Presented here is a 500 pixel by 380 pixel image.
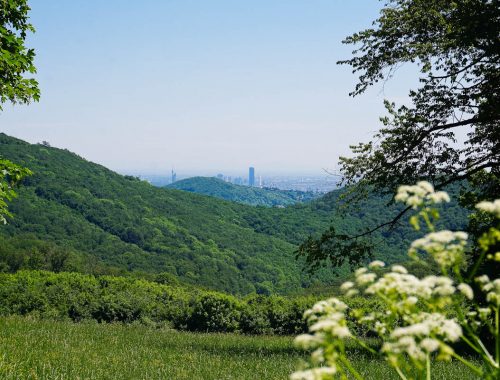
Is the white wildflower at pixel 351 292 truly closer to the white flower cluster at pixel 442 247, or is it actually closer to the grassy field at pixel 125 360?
the white flower cluster at pixel 442 247

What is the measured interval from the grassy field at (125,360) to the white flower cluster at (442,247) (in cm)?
482

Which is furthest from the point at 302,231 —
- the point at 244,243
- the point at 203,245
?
the point at 203,245

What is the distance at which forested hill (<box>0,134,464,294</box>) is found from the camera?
330 feet

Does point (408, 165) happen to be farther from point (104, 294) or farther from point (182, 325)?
point (104, 294)

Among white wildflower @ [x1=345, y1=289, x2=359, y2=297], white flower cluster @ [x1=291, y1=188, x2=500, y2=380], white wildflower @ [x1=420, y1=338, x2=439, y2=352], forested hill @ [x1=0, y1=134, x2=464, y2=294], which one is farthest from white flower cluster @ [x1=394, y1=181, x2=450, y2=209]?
forested hill @ [x1=0, y1=134, x2=464, y2=294]

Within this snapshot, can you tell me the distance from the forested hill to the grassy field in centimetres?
6208

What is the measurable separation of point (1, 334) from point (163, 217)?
131709 millimetres

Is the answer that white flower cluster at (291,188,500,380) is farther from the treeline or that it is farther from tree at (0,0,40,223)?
the treeline

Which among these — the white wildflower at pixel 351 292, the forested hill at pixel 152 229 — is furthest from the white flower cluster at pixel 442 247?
the forested hill at pixel 152 229

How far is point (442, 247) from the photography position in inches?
97.0

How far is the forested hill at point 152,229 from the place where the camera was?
100 metres

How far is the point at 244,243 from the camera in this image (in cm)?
13338

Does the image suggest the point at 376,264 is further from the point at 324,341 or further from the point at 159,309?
the point at 159,309

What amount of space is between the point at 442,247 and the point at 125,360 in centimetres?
896
